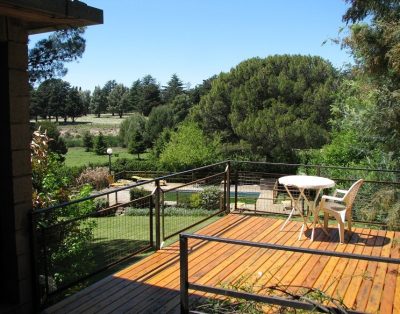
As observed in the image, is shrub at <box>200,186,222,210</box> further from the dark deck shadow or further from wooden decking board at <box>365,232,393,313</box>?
wooden decking board at <box>365,232,393,313</box>

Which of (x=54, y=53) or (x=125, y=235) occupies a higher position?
(x=54, y=53)

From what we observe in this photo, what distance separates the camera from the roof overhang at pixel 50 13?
301 cm

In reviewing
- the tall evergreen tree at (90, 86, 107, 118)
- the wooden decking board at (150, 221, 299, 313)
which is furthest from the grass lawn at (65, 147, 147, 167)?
the tall evergreen tree at (90, 86, 107, 118)

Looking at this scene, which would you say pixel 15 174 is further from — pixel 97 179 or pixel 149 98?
pixel 149 98

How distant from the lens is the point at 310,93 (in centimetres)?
3141

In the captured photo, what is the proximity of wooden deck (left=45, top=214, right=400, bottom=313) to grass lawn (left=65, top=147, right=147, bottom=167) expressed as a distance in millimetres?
40868

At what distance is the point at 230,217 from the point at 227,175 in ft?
2.43

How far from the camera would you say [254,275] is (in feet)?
15.2

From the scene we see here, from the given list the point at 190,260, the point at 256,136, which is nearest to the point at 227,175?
the point at 190,260

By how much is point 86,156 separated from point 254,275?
4983 centimetres

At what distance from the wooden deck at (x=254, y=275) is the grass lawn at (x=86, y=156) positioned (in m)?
40.9

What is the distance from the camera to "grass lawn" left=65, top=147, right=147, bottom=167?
46.6m

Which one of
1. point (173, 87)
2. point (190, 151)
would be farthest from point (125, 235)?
point (173, 87)

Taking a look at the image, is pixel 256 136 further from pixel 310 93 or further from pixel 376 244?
pixel 376 244
